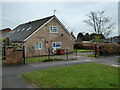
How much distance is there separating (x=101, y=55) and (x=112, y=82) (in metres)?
12.1

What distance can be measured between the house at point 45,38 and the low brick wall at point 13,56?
251 inches

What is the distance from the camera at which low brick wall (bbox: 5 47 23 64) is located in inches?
413

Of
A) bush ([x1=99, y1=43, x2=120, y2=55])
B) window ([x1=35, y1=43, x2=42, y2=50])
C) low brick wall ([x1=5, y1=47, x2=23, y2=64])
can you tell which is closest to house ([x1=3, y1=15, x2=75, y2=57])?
window ([x1=35, y1=43, x2=42, y2=50])

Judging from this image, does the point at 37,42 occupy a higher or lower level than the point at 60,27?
lower

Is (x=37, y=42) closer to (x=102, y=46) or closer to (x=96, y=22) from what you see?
(x=102, y=46)

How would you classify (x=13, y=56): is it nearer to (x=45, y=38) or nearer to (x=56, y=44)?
(x=45, y=38)

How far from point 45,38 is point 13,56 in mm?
9108

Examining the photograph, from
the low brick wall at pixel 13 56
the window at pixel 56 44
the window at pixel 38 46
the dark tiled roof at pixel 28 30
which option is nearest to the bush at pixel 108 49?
the window at pixel 56 44

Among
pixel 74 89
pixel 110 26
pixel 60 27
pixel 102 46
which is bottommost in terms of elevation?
pixel 74 89

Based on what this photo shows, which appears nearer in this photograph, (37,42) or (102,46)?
(102,46)

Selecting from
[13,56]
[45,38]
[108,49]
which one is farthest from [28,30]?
[108,49]

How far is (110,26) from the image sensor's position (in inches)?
1753

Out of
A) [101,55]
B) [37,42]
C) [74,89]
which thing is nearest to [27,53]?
[37,42]

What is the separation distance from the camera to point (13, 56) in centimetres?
1061
